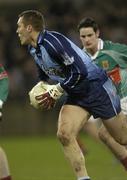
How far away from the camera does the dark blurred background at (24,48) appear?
21.1 metres

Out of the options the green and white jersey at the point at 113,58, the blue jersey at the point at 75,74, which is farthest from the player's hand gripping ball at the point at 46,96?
the green and white jersey at the point at 113,58

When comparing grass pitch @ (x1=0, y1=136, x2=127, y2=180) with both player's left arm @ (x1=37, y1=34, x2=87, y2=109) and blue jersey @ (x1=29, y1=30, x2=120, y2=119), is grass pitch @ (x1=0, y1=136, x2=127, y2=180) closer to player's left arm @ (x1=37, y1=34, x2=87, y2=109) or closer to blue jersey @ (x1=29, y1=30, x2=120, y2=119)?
blue jersey @ (x1=29, y1=30, x2=120, y2=119)

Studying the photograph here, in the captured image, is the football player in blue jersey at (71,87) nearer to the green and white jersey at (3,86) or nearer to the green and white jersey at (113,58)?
the green and white jersey at (3,86)

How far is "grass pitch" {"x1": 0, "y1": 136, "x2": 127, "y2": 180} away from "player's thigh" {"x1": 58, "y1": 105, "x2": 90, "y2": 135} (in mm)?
2157

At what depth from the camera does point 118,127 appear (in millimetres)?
9992

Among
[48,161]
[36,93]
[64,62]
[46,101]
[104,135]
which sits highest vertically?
[64,62]

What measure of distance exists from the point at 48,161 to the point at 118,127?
531cm

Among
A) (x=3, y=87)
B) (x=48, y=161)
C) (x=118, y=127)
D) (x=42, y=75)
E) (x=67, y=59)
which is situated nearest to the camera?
(x=67, y=59)

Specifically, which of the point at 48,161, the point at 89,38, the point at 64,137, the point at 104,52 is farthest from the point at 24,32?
the point at 48,161

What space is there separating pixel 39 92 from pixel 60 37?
0.78 meters

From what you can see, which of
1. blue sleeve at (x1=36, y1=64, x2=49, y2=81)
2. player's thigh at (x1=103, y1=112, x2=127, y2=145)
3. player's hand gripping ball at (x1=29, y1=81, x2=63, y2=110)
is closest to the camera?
player's hand gripping ball at (x1=29, y1=81, x2=63, y2=110)

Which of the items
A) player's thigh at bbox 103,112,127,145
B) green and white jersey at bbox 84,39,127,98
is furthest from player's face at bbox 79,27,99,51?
player's thigh at bbox 103,112,127,145

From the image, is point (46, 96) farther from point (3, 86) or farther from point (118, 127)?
point (118, 127)

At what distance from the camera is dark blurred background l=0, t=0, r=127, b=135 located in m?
21.1
